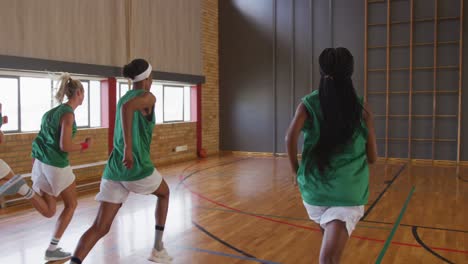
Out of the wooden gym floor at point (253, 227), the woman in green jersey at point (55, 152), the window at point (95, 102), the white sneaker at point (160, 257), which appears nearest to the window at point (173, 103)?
the window at point (95, 102)

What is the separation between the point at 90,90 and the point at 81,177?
61.7 inches

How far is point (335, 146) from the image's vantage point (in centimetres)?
188

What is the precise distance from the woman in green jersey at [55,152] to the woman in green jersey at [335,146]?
1.79 m

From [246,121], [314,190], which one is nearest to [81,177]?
[246,121]

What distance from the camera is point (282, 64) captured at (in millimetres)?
10805

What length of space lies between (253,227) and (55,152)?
209 cm

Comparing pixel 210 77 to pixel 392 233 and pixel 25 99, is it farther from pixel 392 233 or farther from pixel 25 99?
pixel 392 233

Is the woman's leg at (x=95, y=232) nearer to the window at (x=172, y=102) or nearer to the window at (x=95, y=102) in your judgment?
the window at (x=95, y=102)

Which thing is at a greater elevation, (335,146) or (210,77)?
(210,77)

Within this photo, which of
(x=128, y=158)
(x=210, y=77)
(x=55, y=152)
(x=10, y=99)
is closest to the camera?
(x=128, y=158)

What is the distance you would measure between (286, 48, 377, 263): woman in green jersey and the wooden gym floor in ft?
5.34

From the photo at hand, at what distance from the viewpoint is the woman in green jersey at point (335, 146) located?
1869mm

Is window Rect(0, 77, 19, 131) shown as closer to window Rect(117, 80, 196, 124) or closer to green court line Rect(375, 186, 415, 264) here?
window Rect(117, 80, 196, 124)

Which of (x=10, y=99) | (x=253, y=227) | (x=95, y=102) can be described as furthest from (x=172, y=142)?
(x=253, y=227)
